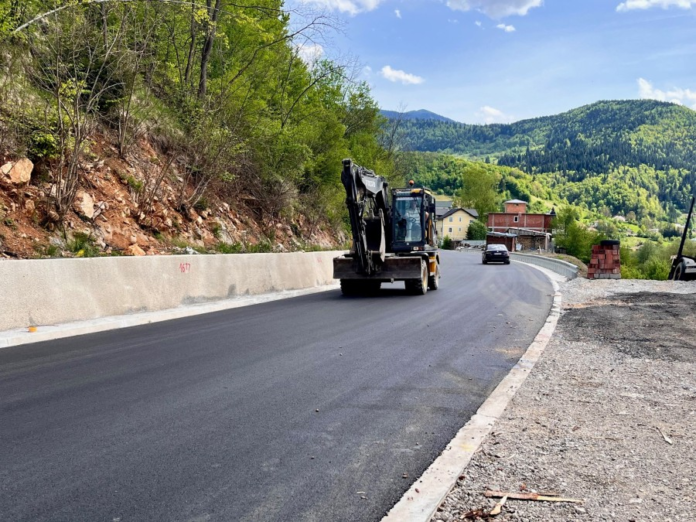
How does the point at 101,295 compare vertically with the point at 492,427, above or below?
above

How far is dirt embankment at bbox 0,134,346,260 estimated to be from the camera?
11.5m

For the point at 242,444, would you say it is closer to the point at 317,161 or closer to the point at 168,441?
the point at 168,441

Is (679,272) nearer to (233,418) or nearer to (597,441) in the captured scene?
(597,441)

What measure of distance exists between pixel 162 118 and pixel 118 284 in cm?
891

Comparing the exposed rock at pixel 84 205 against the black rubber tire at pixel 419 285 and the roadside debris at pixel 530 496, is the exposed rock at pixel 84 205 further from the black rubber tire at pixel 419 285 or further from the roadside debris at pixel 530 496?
the roadside debris at pixel 530 496

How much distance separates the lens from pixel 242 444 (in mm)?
4191

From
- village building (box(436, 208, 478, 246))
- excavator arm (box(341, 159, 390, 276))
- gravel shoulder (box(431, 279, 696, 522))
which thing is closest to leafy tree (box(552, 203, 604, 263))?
village building (box(436, 208, 478, 246))

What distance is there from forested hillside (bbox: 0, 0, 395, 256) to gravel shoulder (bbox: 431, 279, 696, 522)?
31.4 feet

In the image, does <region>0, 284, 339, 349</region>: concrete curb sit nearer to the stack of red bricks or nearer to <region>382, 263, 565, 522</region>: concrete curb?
<region>382, 263, 565, 522</region>: concrete curb

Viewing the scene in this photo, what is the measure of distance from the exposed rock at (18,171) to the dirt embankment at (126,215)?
6cm

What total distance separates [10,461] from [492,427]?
3.52 meters

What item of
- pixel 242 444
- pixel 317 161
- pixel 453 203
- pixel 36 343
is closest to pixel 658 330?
pixel 242 444

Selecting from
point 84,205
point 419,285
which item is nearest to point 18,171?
point 84,205

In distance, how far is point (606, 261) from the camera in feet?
80.4
